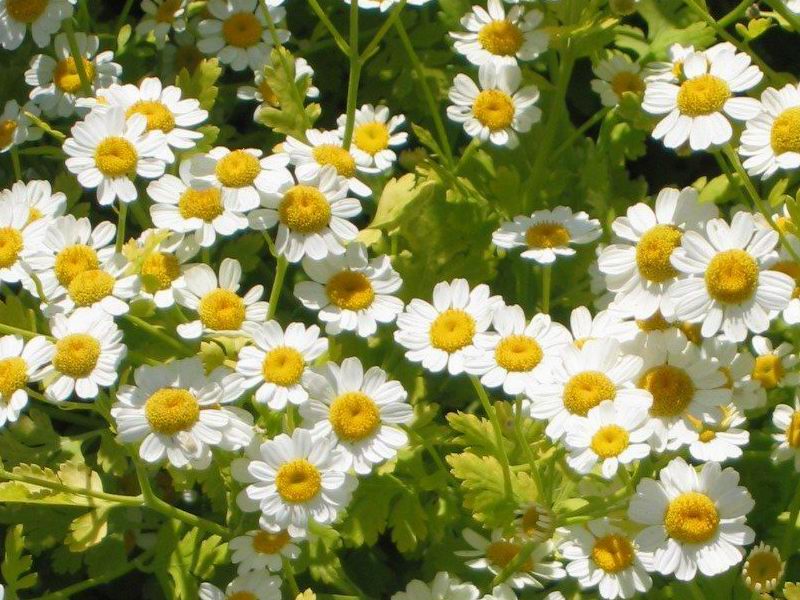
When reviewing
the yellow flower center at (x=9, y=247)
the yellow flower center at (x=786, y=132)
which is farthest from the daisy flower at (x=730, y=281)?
the yellow flower center at (x=9, y=247)

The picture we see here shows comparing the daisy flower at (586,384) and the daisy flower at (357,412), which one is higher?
the daisy flower at (586,384)

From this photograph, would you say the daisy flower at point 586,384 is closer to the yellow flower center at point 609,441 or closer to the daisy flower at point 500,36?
the yellow flower center at point 609,441

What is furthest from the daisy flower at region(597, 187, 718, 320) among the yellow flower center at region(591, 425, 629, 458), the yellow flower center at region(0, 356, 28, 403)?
the yellow flower center at region(0, 356, 28, 403)

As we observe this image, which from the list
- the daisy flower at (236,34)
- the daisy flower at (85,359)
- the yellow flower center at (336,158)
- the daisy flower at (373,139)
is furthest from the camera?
the daisy flower at (236,34)

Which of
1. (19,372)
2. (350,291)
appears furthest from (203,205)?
(19,372)

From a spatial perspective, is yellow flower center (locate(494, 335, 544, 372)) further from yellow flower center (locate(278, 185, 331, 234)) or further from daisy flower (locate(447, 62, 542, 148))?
daisy flower (locate(447, 62, 542, 148))

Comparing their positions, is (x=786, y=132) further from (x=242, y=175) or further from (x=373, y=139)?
(x=242, y=175)

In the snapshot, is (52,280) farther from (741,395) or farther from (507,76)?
(741,395)

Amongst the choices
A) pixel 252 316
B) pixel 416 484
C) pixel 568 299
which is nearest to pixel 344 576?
pixel 416 484
